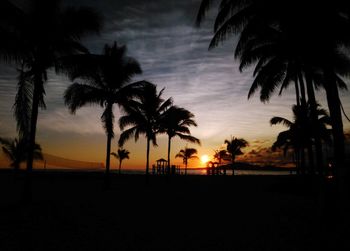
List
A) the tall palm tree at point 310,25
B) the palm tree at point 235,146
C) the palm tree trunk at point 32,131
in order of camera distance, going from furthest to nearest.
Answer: the palm tree at point 235,146
the palm tree trunk at point 32,131
the tall palm tree at point 310,25

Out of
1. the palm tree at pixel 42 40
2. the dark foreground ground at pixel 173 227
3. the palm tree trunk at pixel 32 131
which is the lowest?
the dark foreground ground at pixel 173 227

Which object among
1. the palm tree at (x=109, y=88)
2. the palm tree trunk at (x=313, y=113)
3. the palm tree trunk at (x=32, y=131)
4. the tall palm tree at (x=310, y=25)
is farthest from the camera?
the palm tree at (x=109, y=88)

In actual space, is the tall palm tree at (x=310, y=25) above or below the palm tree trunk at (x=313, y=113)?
above

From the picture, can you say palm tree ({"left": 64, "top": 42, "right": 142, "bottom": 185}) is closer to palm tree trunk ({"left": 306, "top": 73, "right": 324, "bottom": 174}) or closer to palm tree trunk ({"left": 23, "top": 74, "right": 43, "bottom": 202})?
palm tree trunk ({"left": 23, "top": 74, "right": 43, "bottom": 202})

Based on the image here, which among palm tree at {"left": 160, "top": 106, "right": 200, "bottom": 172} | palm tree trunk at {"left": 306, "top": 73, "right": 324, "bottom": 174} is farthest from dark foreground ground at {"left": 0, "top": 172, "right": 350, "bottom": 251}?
palm tree at {"left": 160, "top": 106, "right": 200, "bottom": 172}

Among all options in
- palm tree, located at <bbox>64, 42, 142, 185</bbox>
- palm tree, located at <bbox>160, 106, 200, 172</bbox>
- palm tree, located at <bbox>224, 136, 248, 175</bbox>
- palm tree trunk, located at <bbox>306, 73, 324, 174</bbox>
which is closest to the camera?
palm tree trunk, located at <bbox>306, 73, 324, 174</bbox>

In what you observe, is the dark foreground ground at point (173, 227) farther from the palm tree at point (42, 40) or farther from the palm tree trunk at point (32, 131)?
the palm tree at point (42, 40)

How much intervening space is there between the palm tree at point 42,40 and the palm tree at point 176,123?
13.8 metres

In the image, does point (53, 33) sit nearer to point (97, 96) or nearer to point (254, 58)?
point (97, 96)

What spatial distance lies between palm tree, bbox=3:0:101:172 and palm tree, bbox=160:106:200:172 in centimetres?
1384

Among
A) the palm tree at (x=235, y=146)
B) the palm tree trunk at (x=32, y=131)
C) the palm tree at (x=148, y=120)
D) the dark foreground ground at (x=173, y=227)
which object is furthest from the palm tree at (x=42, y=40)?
the palm tree at (x=235, y=146)

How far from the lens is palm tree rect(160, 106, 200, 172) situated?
25.3 metres

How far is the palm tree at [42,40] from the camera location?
34.6 ft

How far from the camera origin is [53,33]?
11344 mm
